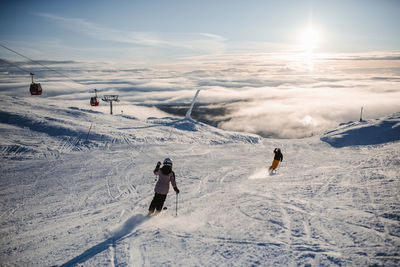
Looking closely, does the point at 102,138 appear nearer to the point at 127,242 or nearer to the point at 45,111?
the point at 45,111

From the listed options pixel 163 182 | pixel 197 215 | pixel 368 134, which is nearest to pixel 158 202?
pixel 163 182

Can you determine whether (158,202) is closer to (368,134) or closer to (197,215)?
(197,215)

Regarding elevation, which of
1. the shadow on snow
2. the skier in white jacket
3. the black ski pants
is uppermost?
the skier in white jacket

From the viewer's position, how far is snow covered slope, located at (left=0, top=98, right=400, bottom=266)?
4836mm

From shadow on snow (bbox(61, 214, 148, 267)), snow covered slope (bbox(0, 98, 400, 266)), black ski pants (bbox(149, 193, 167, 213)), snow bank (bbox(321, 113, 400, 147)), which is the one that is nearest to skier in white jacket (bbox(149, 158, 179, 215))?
black ski pants (bbox(149, 193, 167, 213))

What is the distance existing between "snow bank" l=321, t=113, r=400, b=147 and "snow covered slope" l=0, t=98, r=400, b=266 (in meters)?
19.9

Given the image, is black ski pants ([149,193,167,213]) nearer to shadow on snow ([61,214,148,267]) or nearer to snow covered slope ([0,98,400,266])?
snow covered slope ([0,98,400,266])

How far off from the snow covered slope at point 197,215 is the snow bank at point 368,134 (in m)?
19.9

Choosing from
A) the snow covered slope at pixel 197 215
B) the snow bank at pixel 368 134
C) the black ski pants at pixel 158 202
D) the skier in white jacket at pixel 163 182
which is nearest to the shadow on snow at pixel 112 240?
the snow covered slope at pixel 197 215

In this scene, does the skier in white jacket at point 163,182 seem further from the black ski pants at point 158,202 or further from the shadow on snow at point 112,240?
the shadow on snow at point 112,240

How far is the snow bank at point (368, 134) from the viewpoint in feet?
108

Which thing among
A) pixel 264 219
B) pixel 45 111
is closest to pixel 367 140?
pixel 264 219

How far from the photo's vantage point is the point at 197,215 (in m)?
6.94

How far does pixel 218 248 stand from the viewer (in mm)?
5027
